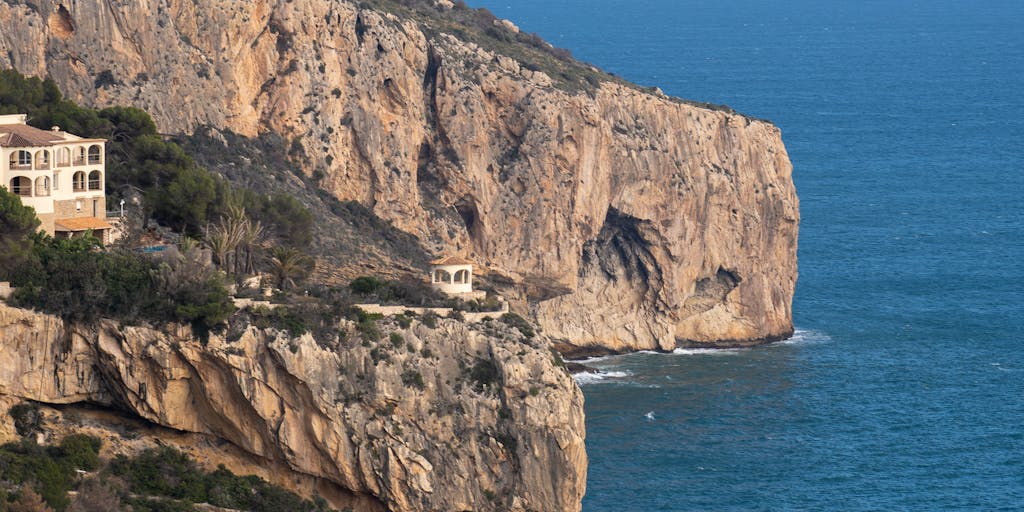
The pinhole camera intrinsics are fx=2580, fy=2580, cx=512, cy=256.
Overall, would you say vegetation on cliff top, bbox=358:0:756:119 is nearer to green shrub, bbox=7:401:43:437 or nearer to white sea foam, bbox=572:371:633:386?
white sea foam, bbox=572:371:633:386

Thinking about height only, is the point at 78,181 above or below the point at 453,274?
above

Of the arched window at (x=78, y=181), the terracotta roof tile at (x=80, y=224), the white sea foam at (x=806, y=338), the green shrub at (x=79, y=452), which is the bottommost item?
the green shrub at (x=79, y=452)

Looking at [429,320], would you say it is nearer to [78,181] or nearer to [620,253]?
[78,181]

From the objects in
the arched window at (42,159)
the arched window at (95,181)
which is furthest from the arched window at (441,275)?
the arched window at (42,159)

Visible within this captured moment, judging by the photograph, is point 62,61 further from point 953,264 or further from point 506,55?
point 953,264

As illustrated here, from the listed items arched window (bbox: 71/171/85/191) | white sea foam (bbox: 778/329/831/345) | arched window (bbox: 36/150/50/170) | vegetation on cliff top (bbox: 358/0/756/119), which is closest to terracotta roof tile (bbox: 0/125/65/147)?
arched window (bbox: 36/150/50/170)

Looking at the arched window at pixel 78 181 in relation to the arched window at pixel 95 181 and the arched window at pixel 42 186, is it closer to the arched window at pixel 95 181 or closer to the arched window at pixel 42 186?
the arched window at pixel 95 181

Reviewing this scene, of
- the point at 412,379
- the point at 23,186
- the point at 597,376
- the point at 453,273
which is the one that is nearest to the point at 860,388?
the point at 597,376
